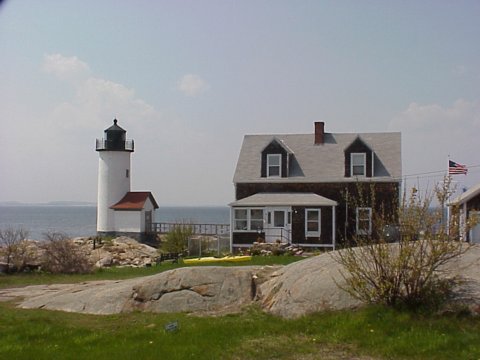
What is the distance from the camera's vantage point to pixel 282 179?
35.3 metres

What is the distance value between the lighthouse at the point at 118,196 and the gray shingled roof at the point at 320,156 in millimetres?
12709

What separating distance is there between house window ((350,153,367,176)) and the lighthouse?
1810cm

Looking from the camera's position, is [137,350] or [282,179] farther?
[282,179]

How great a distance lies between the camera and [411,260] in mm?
10297

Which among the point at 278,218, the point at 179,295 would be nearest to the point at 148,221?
the point at 278,218

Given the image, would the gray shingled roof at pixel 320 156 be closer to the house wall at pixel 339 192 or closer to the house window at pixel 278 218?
the house wall at pixel 339 192

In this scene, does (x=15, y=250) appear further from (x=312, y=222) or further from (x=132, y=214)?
(x=132, y=214)

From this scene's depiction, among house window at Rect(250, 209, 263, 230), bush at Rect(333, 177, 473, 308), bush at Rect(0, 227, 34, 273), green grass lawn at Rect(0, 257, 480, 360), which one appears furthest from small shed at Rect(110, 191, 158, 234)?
bush at Rect(333, 177, 473, 308)

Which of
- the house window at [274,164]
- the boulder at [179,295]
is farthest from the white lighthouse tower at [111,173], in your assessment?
the boulder at [179,295]

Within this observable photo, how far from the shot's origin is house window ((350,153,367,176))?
34.8m

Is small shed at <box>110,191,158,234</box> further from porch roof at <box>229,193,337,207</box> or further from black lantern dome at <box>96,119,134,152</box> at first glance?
porch roof at <box>229,193,337,207</box>

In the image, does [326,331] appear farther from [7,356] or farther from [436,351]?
[7,356]

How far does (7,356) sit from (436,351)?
19.7ft

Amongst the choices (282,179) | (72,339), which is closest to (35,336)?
(72,339)
